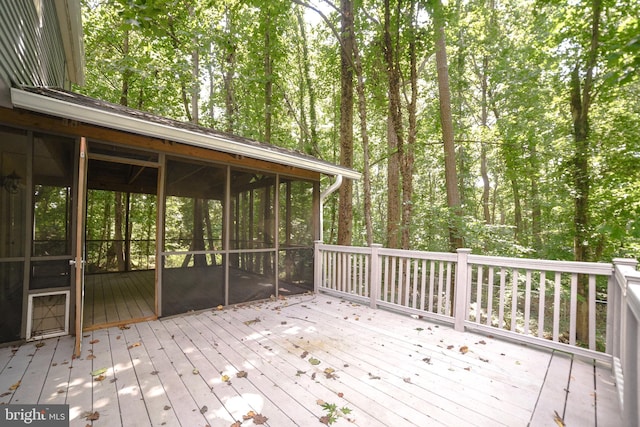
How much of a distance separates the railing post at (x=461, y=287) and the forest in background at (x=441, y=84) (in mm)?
2411

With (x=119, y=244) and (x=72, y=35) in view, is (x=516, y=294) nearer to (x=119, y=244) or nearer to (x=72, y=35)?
(x=119, y=244)

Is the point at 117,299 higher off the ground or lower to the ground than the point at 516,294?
lower

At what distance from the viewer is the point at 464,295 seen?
3377 mm

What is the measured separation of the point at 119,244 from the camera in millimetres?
8055

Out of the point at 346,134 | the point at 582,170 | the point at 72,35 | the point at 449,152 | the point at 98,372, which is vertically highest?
the point at 72,35

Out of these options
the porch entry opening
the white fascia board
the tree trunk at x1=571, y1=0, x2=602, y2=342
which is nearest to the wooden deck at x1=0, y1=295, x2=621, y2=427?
the porch entry opening

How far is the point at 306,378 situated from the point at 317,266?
10.2 ft

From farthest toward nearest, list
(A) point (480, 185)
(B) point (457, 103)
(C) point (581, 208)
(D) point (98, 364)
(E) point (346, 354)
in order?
(A) point (480, 185)
(B) point (457, 103)
(C) point (581, 208)
(E) point (346, 354)
(D) point (98, 364)

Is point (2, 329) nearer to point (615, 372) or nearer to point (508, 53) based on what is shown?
point (615, 372)

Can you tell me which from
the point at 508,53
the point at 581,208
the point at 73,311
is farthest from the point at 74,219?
the point at 508,53

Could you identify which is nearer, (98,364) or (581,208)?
(98,364)

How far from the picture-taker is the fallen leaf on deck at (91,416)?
6.11ft

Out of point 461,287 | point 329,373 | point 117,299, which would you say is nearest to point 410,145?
point 461,287

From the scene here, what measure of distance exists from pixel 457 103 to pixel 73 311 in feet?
45.2
